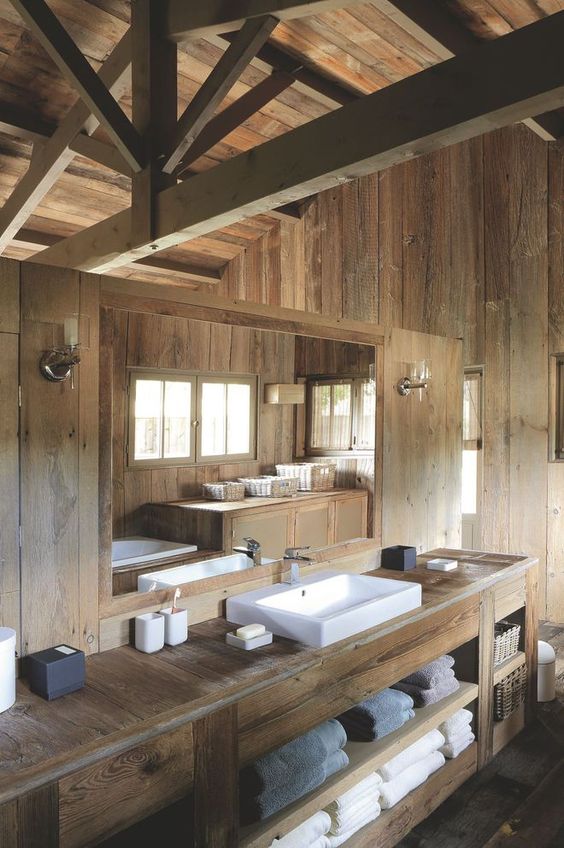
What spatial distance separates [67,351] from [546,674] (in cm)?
294

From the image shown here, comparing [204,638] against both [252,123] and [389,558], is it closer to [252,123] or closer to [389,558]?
[389,558]

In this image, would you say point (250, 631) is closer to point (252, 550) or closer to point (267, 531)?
point (252, 550)

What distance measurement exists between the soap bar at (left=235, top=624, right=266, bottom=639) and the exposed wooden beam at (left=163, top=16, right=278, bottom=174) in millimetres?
1527

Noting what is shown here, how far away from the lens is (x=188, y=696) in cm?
163

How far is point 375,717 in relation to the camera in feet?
7.61

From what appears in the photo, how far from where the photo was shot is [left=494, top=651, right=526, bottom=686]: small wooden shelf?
295 centimetres

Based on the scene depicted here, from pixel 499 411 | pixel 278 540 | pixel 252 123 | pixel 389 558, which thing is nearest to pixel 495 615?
pixel 389 558

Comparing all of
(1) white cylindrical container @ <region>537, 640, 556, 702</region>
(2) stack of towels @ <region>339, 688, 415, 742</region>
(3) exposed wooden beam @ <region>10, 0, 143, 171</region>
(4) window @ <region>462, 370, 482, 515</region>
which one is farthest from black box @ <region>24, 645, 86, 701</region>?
(4) window @ <region>462, 370, 482, 515</region>

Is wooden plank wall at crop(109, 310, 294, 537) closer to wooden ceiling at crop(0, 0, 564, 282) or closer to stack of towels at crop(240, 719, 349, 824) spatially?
stack of towels at crop(240, 719, 349, 824)

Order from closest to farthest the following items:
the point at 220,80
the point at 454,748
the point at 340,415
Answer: the point at 220,80
the point at 454,748
the point at 340,415

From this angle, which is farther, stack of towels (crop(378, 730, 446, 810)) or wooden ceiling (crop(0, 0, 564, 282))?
wooden ceiling (crop(0, 0, 564, 282))

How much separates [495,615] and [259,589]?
1.16 meters

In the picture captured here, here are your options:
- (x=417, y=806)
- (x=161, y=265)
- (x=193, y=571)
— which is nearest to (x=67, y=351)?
(x=193, y=571)

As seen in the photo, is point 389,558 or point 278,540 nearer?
point 278,540
